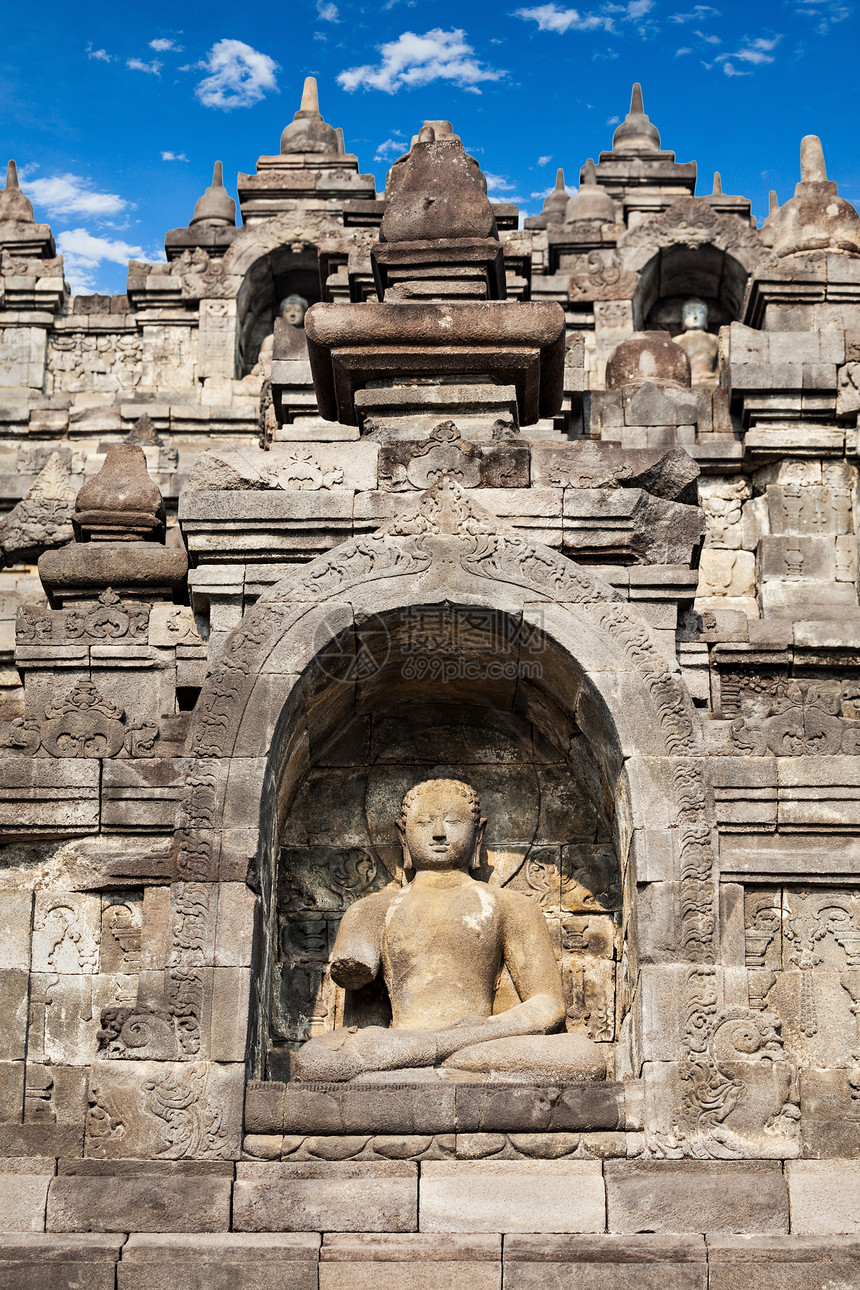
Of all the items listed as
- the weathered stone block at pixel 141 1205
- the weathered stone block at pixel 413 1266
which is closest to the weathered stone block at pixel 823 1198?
the weathered stone block at pixel 413 1266

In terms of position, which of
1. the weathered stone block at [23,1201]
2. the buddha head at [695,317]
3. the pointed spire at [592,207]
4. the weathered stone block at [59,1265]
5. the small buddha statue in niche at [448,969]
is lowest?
the weathered stone block at [59,1265]

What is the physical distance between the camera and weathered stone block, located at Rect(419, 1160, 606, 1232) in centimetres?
892

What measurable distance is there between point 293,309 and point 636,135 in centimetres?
829

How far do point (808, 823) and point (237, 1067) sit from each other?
3.71 m

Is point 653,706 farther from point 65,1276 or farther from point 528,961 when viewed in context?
point 65,1276

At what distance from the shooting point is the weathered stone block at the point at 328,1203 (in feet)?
29.3

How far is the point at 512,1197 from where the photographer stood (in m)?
9.02

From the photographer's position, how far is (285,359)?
56.9ft

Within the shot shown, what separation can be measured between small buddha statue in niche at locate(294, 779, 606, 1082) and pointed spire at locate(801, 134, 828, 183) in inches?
469

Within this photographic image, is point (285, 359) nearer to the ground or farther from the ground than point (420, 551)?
farther from the ground

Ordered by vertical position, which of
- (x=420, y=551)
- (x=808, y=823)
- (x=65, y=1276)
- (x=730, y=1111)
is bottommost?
(x=65, y=1276)

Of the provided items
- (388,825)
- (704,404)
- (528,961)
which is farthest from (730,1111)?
(704,404)

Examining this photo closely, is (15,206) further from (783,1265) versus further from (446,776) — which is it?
(783,1265)

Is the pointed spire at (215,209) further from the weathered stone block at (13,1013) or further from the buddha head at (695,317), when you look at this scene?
the weathered stone block at (13,1013)
